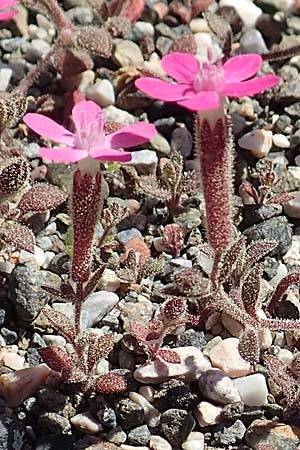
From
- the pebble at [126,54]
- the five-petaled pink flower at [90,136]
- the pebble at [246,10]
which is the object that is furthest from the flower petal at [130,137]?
the pebble at [246,10]

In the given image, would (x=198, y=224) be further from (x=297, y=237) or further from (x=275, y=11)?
(x=275, y=11)

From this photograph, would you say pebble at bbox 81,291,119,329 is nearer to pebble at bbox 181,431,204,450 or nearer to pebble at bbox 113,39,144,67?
pebble at bbox 181,431,204,450

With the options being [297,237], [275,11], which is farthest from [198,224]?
[275,11]

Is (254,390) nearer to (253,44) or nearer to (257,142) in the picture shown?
(257,142)

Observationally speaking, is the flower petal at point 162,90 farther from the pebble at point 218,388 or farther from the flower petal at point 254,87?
the pebble at point 218,388

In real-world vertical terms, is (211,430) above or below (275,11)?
below
